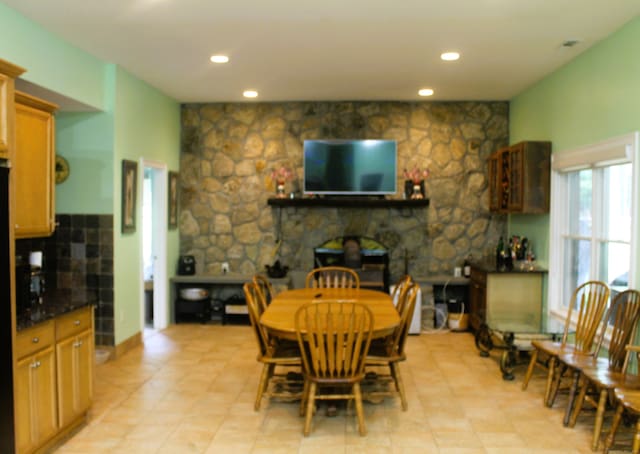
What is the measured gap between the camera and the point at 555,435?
3496mm

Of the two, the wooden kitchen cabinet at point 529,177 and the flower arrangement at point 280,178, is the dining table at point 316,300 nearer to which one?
the wooden kitchen cabinet at point 529,177

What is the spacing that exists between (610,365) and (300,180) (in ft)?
13.6

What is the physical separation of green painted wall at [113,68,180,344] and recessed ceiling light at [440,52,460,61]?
9.49 feet

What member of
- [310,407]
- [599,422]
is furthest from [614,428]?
[310,407]

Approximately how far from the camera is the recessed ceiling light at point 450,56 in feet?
15.4

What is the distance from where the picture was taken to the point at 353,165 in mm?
6688

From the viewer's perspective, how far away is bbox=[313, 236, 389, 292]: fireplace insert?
6387 mm

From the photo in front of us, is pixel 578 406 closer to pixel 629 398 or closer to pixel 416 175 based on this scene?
pixel 629 398

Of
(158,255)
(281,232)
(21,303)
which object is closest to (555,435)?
(21,303)

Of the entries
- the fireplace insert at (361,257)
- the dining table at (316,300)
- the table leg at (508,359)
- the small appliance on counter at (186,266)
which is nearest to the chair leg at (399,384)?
the dining table at (316,300)

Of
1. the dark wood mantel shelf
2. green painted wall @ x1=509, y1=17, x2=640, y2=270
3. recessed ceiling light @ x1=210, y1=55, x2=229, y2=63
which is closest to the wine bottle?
green painted wall @ x1=509, y1=17, x2=640, y2=270

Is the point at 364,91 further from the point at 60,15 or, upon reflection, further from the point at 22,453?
the point at 22,453

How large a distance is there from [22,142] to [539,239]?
4.75 m

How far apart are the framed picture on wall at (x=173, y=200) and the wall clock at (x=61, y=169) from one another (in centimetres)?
157
